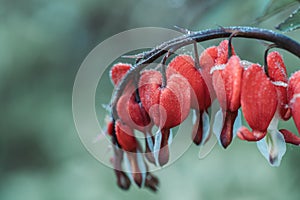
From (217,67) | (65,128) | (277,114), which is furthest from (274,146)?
(65,128)

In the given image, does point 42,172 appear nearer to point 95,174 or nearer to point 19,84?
point 95,174

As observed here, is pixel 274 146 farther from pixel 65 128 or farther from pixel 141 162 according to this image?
pixel 65 128

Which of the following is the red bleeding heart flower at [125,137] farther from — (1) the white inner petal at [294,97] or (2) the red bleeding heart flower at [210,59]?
(1) the white inner petal at [294,97]

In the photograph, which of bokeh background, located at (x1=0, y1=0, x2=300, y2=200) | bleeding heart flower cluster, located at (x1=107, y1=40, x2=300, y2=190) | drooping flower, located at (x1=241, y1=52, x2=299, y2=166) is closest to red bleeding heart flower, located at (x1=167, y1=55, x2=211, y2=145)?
bleeding heart flower cluster, located at (x1=107, y1=40, x2=300, y2=190)

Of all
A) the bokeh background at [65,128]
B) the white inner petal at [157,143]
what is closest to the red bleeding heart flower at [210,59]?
the white inner petal at [157,143]

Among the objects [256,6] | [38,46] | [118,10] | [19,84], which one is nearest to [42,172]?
[19,84]
